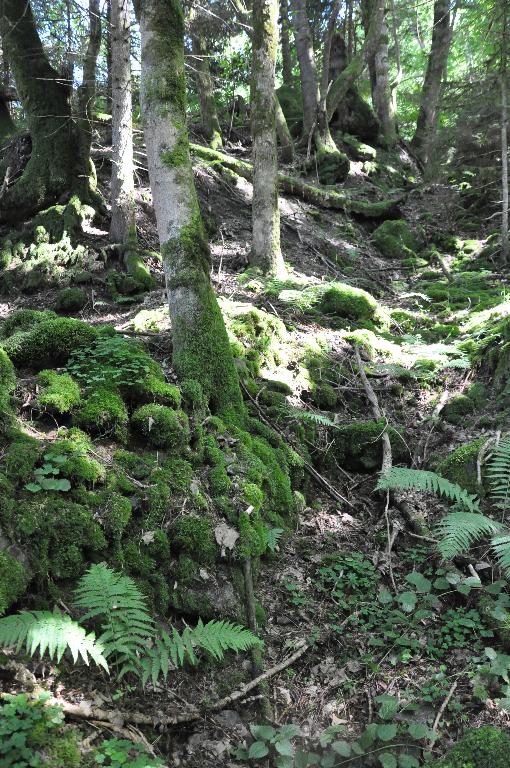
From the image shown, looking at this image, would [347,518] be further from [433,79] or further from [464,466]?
[433,79]

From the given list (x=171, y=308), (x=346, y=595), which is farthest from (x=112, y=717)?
(x=171, y=308)

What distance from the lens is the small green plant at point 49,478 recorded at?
3.25m

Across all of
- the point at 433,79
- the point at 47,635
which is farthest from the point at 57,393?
the point at 433,79

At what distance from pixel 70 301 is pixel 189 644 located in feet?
19.8

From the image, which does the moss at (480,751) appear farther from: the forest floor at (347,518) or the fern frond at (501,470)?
the fern frond at (501,470)

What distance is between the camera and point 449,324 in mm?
8820

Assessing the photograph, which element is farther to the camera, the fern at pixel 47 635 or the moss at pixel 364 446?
the moss at pixel 364 446

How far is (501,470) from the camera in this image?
458 cm

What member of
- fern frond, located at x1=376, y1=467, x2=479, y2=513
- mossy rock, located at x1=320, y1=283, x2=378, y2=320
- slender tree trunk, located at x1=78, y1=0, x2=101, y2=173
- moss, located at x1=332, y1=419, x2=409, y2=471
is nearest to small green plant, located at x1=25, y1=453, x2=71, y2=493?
fern frond, located at x1=376, y1=467, x2=479, y2=513

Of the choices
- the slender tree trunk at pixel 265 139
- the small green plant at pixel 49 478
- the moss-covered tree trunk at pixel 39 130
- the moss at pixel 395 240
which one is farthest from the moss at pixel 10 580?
the moss at pixel 395 240

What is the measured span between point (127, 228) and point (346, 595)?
7.44m

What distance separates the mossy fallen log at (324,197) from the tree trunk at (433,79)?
5116 mm

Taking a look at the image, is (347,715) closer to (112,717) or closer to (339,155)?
(112,717)

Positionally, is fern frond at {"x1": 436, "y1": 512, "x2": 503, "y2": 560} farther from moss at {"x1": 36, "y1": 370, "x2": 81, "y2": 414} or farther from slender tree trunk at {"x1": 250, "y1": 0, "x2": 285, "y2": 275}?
slender tree trunk at {"x1": 250, "y1": 0, "x2": 285, "y2": 275}
